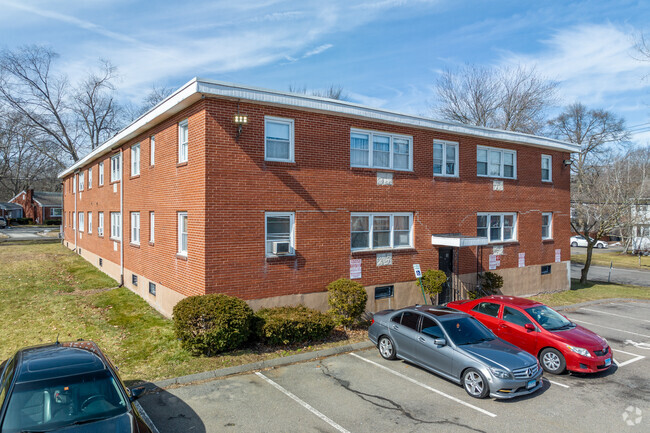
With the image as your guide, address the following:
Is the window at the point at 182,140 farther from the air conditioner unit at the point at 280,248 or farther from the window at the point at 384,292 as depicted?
the window at the point at 384,292

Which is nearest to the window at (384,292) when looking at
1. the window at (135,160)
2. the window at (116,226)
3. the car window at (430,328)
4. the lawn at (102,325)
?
the lawn at (102,325)

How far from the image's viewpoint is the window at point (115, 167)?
19734mm

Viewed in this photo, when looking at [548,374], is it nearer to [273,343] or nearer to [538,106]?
[273,343]

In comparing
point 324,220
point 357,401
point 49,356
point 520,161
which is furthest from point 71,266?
point 520,161

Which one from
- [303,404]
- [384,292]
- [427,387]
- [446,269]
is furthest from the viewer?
[446,269]

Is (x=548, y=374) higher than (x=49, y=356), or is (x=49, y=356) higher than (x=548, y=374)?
(x=49, y=356)

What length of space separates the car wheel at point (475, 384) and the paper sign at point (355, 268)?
19.7 feet

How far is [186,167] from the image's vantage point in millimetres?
12648

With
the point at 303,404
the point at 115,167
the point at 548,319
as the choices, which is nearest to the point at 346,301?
the point at 303,404

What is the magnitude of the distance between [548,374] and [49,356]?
10.5 m

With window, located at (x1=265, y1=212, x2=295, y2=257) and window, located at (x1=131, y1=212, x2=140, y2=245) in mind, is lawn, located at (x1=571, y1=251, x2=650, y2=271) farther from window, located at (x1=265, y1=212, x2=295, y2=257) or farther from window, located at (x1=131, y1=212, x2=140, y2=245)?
window, located at (x1=131, y1=212, x2=140, y2=245)

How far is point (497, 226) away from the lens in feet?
62.0

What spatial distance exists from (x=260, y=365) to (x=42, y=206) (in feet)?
233

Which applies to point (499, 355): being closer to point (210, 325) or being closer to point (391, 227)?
point (210, 325)
